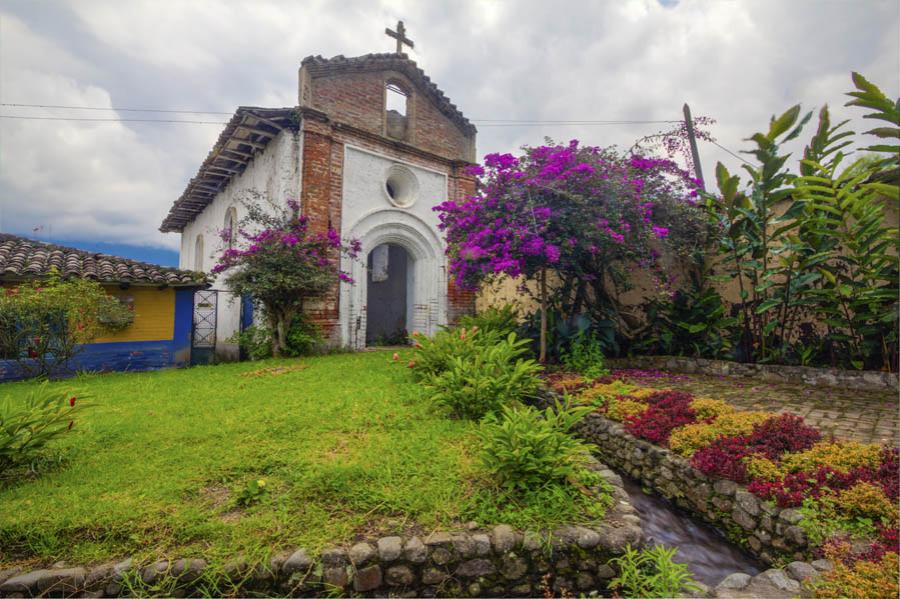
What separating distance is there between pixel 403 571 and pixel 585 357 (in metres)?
5.58

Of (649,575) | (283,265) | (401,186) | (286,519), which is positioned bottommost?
(649,575)

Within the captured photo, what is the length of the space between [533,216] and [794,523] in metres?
4.72

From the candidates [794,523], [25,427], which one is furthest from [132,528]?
[794,523]

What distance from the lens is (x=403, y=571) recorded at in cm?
253

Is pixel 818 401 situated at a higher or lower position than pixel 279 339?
lower

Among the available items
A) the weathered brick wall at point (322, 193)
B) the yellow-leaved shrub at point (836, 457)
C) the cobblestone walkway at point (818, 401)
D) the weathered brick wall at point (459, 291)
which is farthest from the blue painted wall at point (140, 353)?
the yellow-leaved shrub at point (836, 457)

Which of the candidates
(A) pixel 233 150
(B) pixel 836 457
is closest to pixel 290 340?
(A) pixel 233 150

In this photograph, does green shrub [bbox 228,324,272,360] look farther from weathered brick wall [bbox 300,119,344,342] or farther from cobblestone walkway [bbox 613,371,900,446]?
cobblestone walkway [bbox 613,371,900,446]

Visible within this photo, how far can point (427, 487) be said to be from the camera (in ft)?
10.3

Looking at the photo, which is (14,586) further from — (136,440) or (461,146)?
(461,146)

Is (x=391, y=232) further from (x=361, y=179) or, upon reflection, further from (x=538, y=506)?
(x=538, y=506)

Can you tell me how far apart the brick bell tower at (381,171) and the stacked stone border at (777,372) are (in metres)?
5.81

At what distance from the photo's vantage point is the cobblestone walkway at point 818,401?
4.12 metres

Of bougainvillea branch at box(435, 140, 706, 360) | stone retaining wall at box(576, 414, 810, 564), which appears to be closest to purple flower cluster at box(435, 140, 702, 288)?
bougainvillea branch at box(435, 140, 706, 360)
